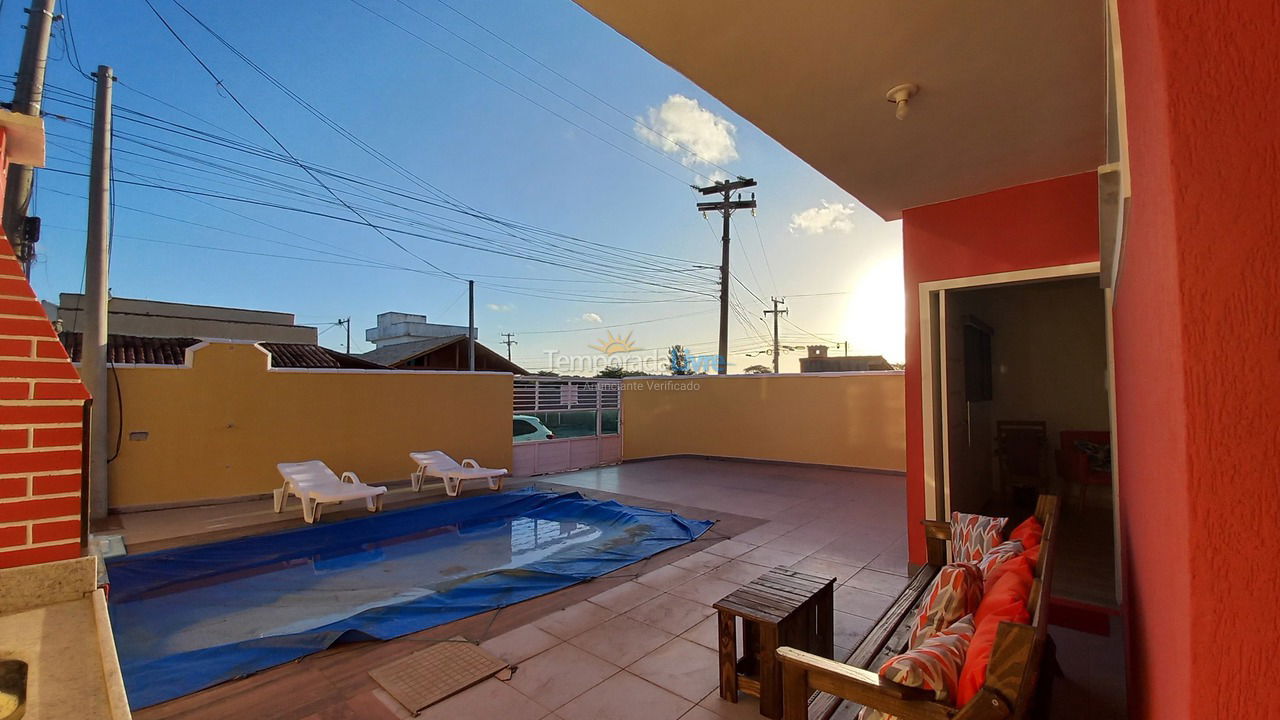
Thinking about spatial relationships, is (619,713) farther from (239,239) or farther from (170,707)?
(239,239)

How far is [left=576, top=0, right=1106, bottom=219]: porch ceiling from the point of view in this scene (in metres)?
1.82

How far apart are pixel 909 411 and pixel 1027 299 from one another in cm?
380

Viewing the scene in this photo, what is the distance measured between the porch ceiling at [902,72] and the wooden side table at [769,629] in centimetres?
232

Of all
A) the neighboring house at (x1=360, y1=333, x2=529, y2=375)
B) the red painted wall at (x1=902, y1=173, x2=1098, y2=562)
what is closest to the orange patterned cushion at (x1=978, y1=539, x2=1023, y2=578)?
the red painted wall at (x1=902, y1=173, x2=1098, y2=562)

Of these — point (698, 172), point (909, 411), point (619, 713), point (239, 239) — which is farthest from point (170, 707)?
point (239, 239)

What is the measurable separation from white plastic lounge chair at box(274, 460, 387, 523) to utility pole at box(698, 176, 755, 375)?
9066 millimetres

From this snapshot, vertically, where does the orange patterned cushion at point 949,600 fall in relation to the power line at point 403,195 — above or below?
below

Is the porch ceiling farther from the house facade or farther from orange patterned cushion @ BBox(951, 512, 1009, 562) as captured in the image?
orange patterned cushion @ BBox(951, 512, 1009, 562)

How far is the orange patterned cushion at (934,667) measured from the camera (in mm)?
1344

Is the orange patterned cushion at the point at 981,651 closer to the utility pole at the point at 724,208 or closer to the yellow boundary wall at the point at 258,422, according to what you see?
the yellow boundary wall at the point at 258,422

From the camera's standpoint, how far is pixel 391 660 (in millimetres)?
2752

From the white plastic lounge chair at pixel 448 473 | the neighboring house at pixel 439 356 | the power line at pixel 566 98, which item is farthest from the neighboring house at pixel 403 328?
the white plastic lounge chair at pixel 448 473

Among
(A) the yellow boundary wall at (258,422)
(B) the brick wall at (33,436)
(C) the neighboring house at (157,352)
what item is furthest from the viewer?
(C) the neighboring house at (157,352)

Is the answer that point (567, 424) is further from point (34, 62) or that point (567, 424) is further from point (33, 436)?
point (33, 436)
